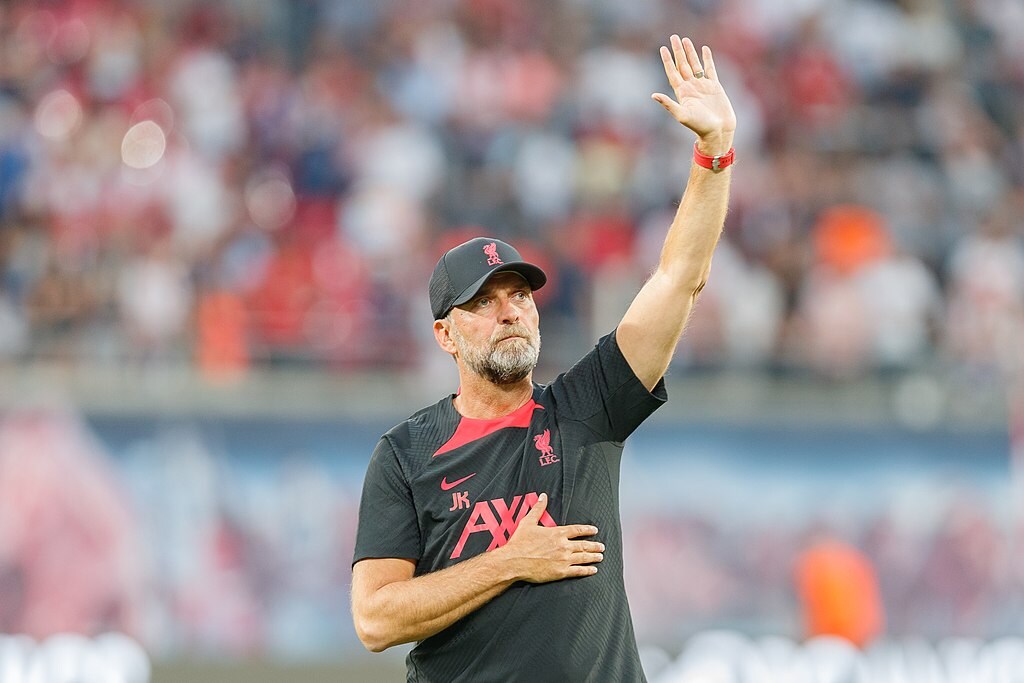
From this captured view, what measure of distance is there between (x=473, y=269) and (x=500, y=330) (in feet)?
0.67

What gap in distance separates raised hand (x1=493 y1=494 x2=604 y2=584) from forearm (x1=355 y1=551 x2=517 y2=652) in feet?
0.14

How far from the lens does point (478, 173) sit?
1261 centimetres

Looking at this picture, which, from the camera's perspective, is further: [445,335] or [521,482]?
[445,335]

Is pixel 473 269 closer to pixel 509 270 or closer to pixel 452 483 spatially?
pixel 509 270

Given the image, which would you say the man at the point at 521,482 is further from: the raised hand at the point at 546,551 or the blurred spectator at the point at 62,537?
the blurred spectator at the point at 62,537

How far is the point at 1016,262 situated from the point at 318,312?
545 centimetres

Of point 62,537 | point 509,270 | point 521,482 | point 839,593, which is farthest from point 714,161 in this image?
point 62,537

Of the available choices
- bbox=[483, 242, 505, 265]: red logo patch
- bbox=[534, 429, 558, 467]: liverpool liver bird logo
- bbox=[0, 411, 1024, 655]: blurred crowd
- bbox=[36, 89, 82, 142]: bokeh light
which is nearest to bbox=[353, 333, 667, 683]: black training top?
bbox=[534, 429, 558, 467]: liverpool liver bird logo

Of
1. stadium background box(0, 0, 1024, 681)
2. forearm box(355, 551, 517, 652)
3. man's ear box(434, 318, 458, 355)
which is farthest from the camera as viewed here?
stadium background box(0, 0, 1024, 681)

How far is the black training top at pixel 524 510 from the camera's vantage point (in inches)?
176

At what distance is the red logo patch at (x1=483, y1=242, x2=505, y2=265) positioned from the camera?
186 inches

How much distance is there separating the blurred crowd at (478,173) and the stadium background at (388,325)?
3 centimetres

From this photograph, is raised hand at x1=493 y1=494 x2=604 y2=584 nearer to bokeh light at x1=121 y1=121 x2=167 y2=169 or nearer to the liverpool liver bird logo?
the liverpool liver bird logo

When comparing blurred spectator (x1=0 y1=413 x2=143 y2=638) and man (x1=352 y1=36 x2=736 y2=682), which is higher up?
blurred spectator (x1=0 y1=413 x2=143 y2=638)
